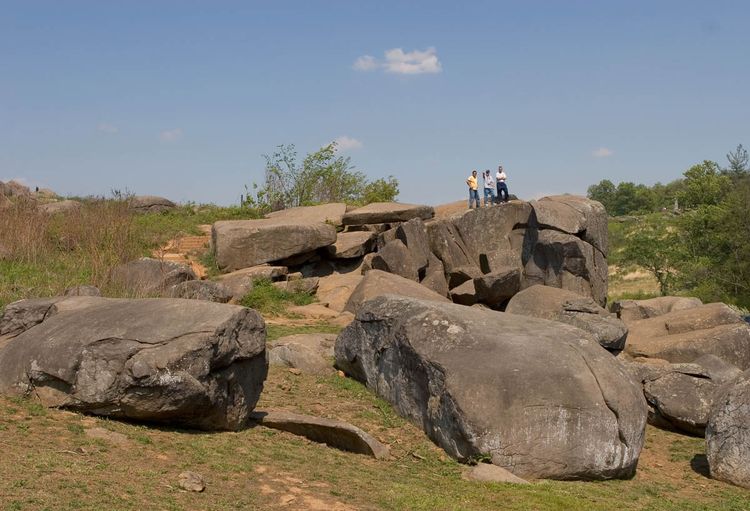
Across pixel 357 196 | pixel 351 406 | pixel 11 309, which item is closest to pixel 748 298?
pixel 357 196

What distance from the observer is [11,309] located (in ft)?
37.1

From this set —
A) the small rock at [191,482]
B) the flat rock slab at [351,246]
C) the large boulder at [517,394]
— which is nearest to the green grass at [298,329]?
the large boulder at [517,394]

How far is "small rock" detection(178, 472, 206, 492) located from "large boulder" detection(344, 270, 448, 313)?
38.8 feet

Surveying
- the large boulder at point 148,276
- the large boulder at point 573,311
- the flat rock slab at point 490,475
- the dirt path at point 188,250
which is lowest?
the flat rock slab at point 490,475

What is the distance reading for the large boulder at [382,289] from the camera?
19859 millimetres

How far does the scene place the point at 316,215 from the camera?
27.3 meters

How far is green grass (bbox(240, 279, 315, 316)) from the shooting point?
66.6 feet

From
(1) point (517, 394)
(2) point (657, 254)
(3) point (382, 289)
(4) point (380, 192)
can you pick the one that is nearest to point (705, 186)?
(2) point (657, 254)

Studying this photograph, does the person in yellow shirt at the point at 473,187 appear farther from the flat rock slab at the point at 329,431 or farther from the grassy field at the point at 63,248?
the flat rock slab at the point at 329,431

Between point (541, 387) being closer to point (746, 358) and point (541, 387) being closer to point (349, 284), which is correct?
point (746, 358)

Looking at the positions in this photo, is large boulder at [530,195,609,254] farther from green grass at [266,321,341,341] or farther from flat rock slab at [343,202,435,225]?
green grass at [266,321,341,341]

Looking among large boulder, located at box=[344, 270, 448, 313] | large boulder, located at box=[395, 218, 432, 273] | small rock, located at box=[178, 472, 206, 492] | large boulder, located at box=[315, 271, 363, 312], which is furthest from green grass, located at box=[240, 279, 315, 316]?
small rock, located at box=[178, 472, 206, 492]

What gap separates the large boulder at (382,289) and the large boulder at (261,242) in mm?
4018

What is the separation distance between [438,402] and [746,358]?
8.79 meters
